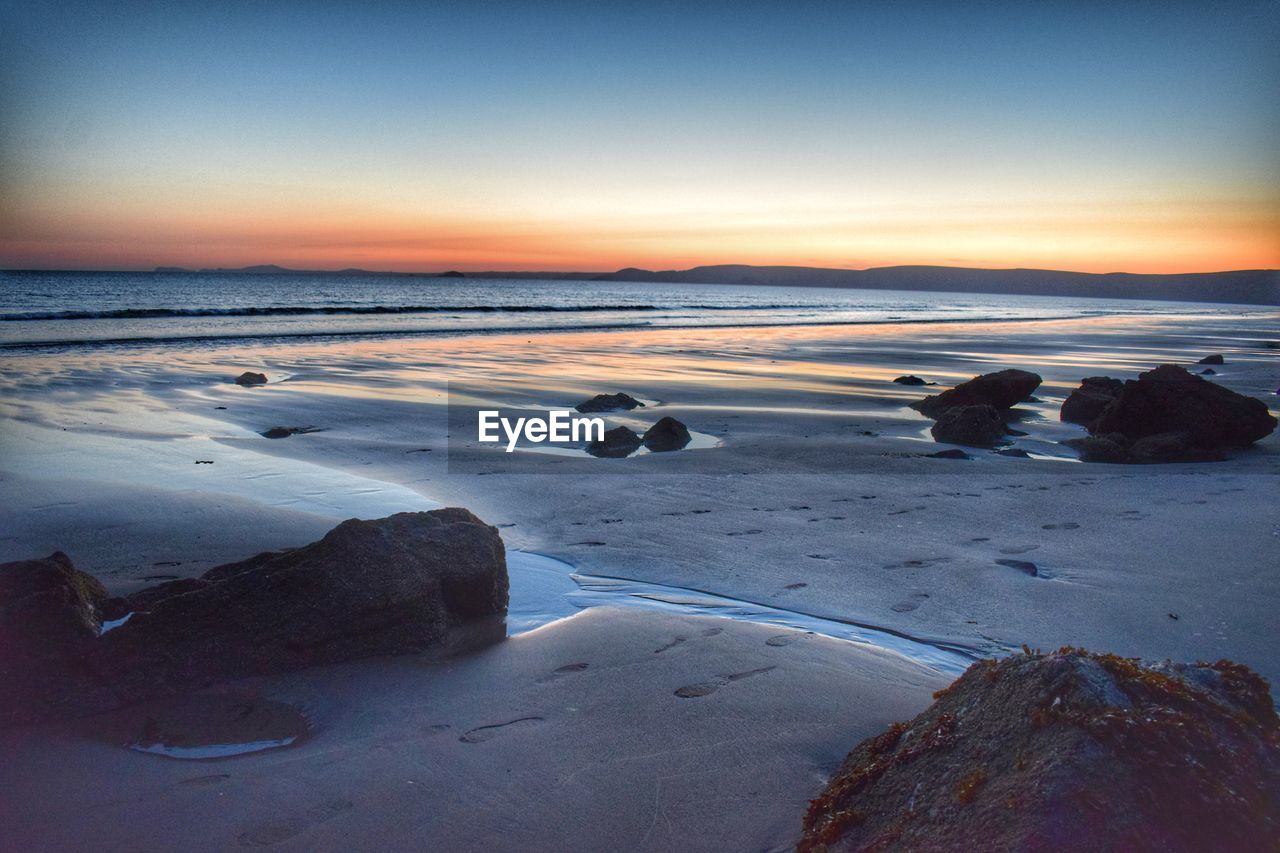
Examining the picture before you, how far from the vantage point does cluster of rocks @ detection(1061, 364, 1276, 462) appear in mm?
7539

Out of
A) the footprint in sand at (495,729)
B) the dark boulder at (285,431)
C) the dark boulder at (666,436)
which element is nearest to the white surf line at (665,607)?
the footprint in sand at (495,729)

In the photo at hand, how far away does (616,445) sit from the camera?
25.6 ft

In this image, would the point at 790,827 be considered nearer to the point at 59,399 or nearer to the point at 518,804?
the point at 518,804

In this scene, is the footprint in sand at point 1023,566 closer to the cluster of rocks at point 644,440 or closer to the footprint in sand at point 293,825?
the footprint in sand at point 293,825

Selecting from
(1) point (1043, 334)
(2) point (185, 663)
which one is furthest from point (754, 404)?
(1) point (1043, 334)

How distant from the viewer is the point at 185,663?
3160mm

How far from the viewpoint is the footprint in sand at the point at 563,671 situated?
332 centimetres

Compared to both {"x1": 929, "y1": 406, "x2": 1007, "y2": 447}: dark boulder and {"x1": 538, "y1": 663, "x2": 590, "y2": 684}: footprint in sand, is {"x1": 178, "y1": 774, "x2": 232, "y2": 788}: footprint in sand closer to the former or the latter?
{"x1": 538, "y1": 663, "x2": 590, "y2": 684}: footprint in sand

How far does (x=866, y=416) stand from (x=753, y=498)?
14.3 feet

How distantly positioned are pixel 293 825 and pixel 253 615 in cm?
119

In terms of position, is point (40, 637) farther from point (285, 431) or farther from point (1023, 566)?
point (285, 431)

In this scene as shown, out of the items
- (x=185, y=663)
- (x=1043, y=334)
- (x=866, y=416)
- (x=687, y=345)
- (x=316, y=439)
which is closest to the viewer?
(x=185, y=663)

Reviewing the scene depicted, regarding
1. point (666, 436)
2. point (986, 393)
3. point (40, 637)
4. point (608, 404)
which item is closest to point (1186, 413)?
point (986, 393)

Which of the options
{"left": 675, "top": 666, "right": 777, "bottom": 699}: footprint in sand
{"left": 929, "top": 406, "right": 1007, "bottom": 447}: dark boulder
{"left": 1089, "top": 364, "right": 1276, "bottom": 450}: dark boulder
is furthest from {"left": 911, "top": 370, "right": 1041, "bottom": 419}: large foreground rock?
{"left": 675, "top": 666, "right": 777, "bottom": 699}: footprint in sand
